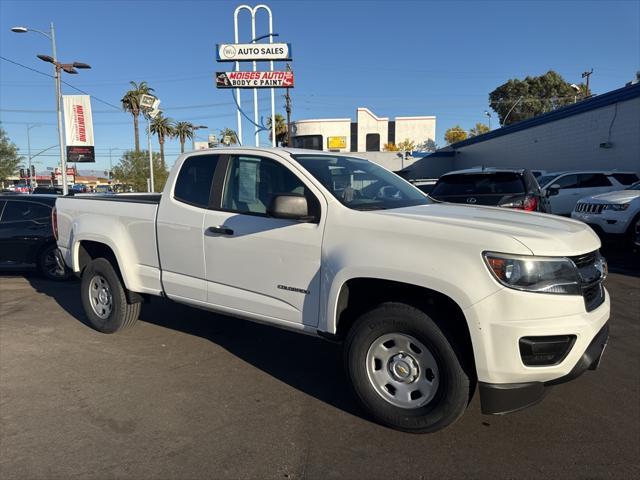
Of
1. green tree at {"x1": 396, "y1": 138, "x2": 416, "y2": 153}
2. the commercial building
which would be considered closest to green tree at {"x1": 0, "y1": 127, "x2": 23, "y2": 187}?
the commercial building

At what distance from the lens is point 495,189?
7.89m

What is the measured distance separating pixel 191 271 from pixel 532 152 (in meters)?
25.7

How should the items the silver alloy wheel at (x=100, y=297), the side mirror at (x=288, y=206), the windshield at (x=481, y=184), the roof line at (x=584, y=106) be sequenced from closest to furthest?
the side mirror at (x=288, y=206), the silver alloy wheel at (x=100, y=297), the windshield at (x=481, y=184), the roof line at (x=584, y=106)

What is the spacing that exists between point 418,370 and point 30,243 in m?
7.65

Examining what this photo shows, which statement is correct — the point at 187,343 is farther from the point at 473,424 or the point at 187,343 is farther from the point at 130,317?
the point at 473,424

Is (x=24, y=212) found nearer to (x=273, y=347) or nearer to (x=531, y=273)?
(x=273, y=347)

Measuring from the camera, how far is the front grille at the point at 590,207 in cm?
951

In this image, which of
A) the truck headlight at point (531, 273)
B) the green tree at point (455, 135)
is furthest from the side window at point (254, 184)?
the green tree at point (455, 135)

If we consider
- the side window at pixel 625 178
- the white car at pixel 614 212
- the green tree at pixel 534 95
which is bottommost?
the white car at pixel 614 212

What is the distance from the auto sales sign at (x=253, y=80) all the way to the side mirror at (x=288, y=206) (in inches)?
653

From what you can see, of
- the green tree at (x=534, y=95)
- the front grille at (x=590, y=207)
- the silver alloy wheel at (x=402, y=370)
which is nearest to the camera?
the silver alloy wheel at (x=402, y=370)

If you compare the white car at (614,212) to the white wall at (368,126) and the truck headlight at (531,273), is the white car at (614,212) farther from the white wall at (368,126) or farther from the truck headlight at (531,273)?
the white wall at (368,126)

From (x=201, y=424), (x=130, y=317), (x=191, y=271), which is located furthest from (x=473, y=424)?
(x=130, y=317)

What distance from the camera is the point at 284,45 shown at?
59.6ft
